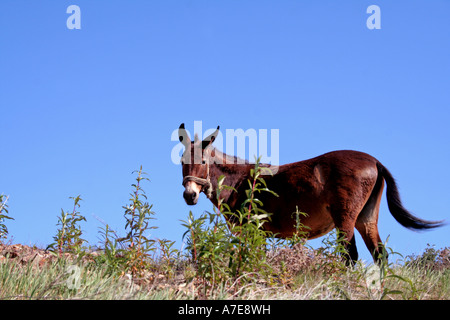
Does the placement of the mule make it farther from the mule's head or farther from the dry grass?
the dry grass

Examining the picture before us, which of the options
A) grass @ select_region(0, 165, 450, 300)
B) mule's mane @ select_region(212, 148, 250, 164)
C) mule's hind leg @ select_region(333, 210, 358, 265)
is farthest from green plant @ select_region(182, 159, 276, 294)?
mule's mane @ select_region(212, 148, 250, 164)

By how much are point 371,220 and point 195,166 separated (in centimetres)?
355

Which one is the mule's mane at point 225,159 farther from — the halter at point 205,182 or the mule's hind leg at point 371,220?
the mule's hind leg at point 371,220

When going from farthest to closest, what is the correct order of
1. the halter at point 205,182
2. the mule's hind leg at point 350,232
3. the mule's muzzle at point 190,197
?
the halter at point 205,182
the mule's muzzle at point 190,197
the mule's hind leg at point 350,232

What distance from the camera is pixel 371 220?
8.34 meters

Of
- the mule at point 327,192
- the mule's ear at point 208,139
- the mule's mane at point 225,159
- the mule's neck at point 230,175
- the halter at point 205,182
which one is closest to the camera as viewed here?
the mule at point 327,192

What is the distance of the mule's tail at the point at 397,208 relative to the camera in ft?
26.5

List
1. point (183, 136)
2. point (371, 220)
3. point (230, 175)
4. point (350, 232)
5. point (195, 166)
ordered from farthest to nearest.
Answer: point (230, 175) < point (183, 136) < point (195, 166) < point (371, 220) < point (350, 232)

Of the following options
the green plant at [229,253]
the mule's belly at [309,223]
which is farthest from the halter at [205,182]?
the green plant at [229,253]

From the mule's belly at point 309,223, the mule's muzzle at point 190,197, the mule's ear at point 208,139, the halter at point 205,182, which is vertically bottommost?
the mule's belly at point 309,223

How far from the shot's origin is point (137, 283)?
4.44 meters

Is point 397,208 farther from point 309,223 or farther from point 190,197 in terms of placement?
point 190,197

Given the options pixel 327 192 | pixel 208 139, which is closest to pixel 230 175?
pixel 208 139
